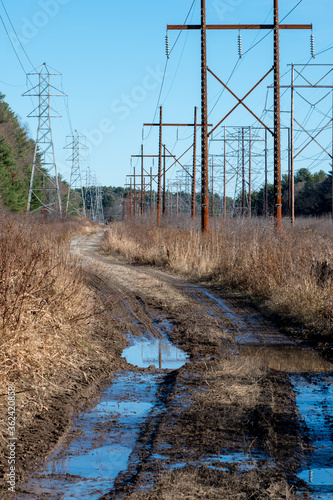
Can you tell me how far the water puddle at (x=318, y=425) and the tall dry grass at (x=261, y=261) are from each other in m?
2.77

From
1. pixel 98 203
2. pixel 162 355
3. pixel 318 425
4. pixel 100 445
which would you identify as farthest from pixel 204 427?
pixel 98 203

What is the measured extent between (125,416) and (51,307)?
2.59 m

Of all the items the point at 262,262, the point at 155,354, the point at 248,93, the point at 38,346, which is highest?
the point at 248,93

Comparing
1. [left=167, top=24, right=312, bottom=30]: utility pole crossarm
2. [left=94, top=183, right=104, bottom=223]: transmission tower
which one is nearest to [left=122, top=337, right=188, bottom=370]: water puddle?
[left=167, top=24, right=312, bottom=30]: utility pole crossarm

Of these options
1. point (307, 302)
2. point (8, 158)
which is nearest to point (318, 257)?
point (307, 302)

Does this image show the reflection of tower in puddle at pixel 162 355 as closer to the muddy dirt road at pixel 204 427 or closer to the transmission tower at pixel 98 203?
A: the muddy dirt road at pixel 204 427

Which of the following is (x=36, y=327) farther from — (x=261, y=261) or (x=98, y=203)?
(x=98, y=203)

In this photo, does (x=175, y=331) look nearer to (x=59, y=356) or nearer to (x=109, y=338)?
(x=109, y=338)

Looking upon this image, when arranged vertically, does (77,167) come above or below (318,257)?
above

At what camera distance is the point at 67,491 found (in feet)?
12.5

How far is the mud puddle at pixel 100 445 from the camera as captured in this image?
3871 millimetres

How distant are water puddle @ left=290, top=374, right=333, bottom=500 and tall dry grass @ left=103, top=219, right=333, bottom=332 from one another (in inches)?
109

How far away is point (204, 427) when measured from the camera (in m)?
4.96

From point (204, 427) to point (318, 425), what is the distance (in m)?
1.03
